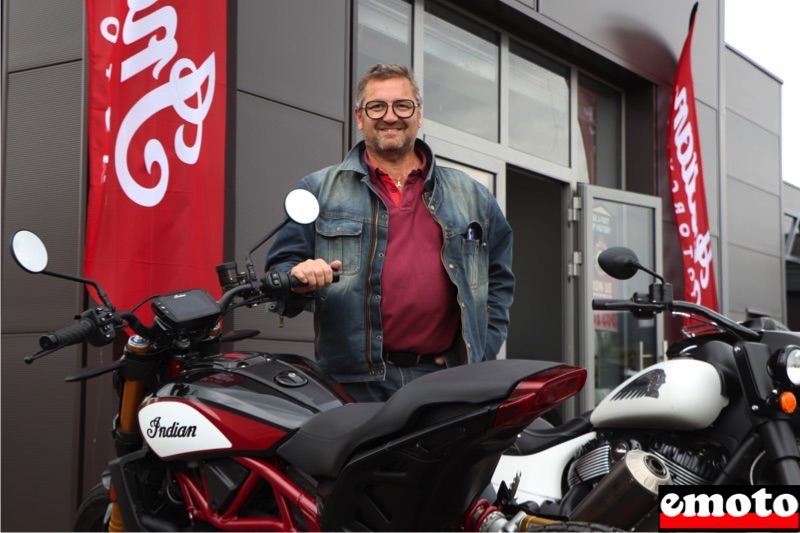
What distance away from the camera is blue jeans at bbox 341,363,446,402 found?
2910 millimetres

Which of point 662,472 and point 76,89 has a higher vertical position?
point 76,89

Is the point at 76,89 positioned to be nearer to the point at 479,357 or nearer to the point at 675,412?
the point at 479,357

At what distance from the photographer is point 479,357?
2.97 metres

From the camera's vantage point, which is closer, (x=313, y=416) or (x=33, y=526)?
(x=313, y=416)

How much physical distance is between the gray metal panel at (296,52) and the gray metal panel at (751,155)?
24.5ft

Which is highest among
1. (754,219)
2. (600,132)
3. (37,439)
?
(600,132)

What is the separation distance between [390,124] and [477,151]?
4.23 metres

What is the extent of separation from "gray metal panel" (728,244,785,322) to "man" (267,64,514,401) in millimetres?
8678

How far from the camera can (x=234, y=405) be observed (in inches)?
92.2

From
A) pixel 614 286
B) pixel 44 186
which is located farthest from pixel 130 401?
pixel 614 286

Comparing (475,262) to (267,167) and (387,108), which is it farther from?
(267,167)

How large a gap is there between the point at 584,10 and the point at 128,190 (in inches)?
199

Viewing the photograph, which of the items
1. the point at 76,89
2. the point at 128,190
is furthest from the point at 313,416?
the point at 76,89

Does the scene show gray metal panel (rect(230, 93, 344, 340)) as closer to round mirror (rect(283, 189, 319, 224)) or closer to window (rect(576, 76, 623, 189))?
round mirror (rect(283, 189, 319, 224))
